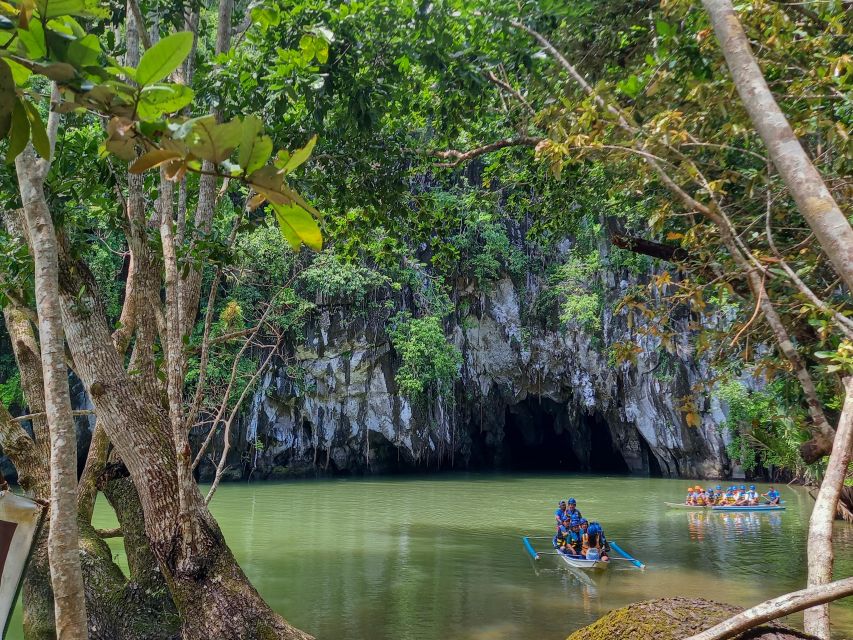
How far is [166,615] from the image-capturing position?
13.7ft

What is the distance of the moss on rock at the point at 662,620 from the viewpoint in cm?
192

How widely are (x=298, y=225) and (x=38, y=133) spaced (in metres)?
0.27

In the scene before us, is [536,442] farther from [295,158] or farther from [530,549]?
[295,158]

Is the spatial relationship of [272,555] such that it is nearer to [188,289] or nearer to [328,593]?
[328,593]

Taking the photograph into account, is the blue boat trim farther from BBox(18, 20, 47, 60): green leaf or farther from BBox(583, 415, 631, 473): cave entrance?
BBox(583, 415, 631, 473): cave entrance

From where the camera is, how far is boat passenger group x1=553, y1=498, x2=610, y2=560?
768 centimetres

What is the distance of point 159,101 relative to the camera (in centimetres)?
67

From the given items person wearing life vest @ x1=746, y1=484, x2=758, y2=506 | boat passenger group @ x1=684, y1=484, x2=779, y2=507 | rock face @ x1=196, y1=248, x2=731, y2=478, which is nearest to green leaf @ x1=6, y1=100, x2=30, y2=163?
boat passenger group @ x1=684, y1=484, x2=779, y2=507

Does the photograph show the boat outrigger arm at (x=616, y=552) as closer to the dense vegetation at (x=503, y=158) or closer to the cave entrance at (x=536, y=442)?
the dense vegetation at (x=503, y=158)

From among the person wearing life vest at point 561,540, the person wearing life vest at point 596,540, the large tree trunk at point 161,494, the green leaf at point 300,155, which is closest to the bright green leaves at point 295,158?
the green leaf at point 300,155

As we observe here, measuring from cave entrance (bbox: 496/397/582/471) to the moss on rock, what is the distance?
19815 millimetres

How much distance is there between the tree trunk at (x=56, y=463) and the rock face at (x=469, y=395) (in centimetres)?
1620

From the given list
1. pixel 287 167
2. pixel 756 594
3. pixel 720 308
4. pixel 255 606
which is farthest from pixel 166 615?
pixel 756 594

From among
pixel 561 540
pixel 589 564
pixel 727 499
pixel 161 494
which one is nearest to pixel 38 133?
pixel 161 494
